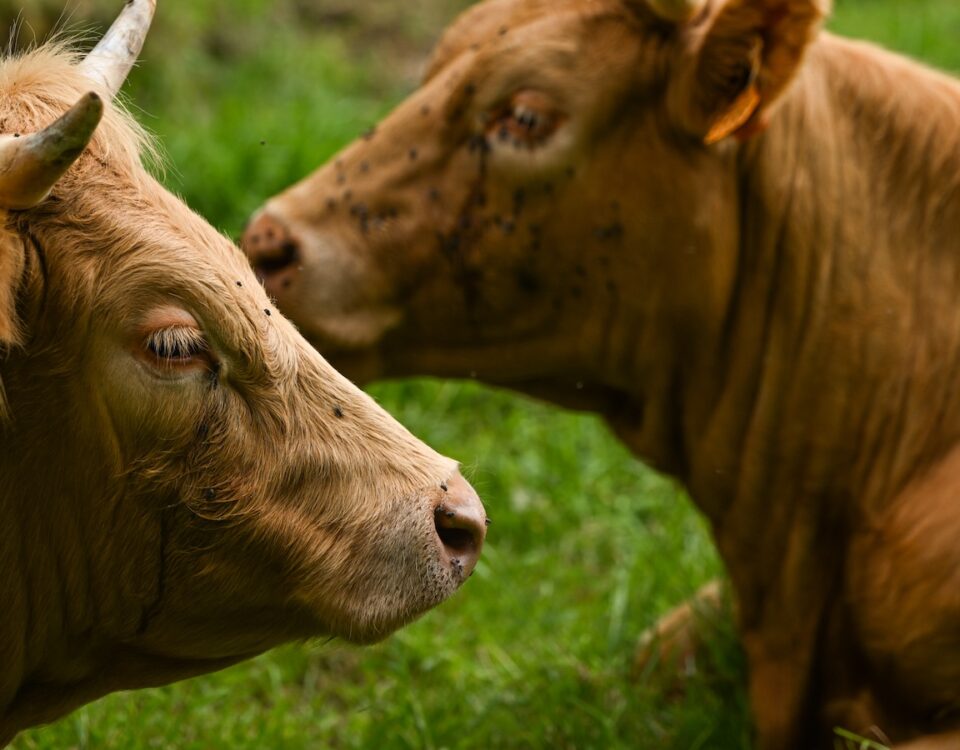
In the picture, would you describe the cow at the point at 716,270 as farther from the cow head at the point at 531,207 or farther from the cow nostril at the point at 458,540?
the cow nostril at the point at 458,540

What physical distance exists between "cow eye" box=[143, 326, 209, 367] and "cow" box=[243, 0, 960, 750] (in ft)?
3.98

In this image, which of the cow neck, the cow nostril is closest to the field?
the cow nostril

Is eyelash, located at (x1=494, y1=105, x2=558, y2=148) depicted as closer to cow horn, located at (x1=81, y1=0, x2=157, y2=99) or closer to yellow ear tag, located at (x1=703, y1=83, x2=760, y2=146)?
yellow ear tag, located at (x1=703, y1=83, x2=760, y2=146)

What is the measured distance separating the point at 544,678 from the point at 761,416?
1.26 m

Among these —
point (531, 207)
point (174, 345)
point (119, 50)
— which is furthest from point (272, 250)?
point (174, 345)

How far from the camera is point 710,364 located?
4309mm

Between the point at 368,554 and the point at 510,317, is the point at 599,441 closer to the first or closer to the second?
the point at 510,317

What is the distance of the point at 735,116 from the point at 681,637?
1.92 m

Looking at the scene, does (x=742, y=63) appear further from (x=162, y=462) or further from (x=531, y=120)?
(x=162, y=462)

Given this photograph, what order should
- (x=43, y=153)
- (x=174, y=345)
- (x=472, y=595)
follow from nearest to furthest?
(x=43, y=153), (x=174, y=345), (x=472, y=595)

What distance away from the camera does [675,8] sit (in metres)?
3.98

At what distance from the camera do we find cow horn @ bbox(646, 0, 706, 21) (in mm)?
3965

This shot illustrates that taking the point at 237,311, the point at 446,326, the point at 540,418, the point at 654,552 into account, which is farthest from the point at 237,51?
the point at 237,311

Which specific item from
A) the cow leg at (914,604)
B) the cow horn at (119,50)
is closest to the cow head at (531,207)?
the cow leg at (914,604)
